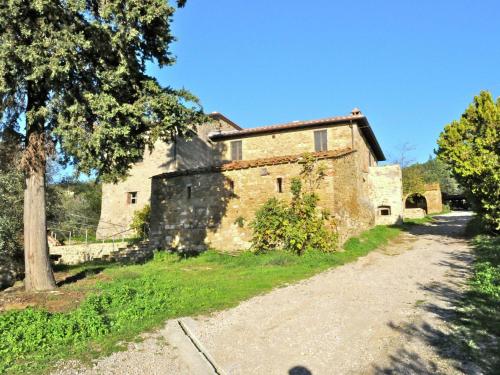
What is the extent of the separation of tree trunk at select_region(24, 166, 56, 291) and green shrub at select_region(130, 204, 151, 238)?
50.2ft

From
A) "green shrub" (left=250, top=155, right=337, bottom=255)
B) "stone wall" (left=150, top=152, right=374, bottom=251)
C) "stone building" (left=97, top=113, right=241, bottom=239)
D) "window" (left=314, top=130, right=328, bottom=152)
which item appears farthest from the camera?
"stone building" (left=97, top=113, right=241, bottom=239)

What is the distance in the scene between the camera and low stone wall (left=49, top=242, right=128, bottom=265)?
23.6m

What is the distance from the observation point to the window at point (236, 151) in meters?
25.1

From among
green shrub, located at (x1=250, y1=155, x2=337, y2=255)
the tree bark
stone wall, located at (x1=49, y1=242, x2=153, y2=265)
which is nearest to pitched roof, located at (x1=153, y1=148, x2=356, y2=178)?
green shrub, located at (x1=250, y1=155, x2=337, y2=255)

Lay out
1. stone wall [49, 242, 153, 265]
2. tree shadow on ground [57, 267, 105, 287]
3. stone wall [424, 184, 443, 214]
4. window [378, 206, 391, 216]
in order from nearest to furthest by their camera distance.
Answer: tree shadow on ground [57, 267, 105, 287] → stone wall [49, 242, 153, 265] → window [378, 206, 391, 216] → stone wall [424, 184, 443, 214]

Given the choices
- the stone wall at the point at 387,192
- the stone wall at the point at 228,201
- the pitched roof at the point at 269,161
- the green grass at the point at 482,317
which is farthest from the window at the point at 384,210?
the green grass at the point at 482,317

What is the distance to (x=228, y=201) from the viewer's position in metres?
19.5

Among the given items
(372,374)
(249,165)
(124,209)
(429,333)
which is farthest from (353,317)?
(124,209)

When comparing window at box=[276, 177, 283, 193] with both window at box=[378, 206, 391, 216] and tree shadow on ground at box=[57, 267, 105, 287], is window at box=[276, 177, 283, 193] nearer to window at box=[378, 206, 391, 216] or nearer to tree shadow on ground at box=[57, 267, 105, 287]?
tree shadow on ground at box=[57, 267, 105, 287]

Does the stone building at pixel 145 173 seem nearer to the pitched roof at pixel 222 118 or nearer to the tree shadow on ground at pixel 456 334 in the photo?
the pitched roof at pixel 222 118

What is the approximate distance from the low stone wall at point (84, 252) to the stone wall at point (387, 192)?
1679cm

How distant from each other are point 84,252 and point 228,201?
35.0ft

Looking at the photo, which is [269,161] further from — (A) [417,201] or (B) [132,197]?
(A) [417,201]

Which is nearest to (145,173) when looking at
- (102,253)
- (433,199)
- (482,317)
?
(102,253)
